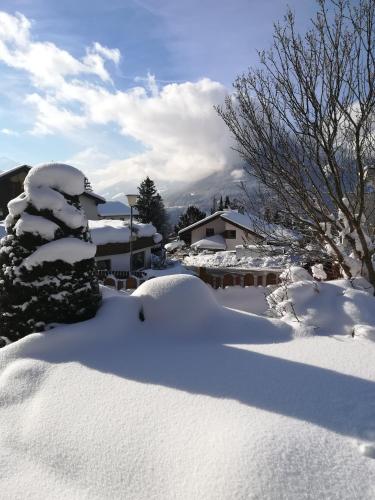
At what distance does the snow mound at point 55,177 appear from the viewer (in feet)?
16.9

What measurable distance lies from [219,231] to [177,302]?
3292cm

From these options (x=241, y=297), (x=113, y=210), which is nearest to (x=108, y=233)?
(x=241, y=297)

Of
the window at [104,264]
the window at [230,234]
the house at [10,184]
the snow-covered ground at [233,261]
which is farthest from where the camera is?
the window at [230,234]

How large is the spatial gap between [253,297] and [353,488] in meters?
5.67

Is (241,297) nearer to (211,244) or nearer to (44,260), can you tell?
(44,260)

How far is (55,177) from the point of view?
5199 millimetres

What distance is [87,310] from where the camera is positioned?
520cm

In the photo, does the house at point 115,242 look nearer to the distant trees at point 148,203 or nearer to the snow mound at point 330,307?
the snow mound at point 330,307

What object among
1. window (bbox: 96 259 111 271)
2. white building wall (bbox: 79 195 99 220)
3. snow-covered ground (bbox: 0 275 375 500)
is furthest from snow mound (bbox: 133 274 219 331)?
white building wall (bbox: 79 195 99 220)

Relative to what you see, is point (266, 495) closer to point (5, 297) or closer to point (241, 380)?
point (241, 380)

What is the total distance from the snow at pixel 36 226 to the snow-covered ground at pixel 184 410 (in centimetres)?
Answer: 145

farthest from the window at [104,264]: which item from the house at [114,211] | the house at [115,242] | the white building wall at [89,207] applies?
the house at [114,211]

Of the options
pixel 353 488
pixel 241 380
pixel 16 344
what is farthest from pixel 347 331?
pixel 16 344

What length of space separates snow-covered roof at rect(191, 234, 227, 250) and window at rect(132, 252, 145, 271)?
38.9 ft
